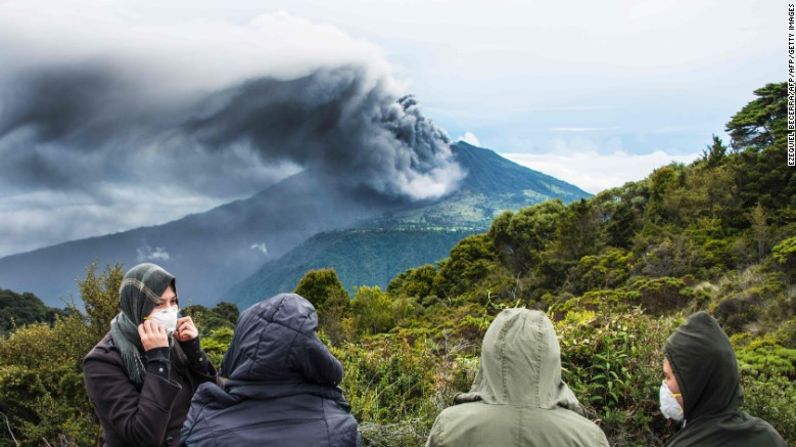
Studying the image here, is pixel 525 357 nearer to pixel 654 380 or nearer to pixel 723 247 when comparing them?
pixel 654 380

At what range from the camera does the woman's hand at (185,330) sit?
310 cm

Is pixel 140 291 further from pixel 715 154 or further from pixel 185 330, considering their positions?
pixel 715 154

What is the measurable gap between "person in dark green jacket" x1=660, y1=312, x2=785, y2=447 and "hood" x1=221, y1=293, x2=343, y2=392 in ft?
4.63

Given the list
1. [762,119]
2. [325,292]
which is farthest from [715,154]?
[325,292]

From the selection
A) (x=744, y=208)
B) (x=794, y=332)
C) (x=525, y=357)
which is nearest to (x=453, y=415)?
(x=525, y=357)

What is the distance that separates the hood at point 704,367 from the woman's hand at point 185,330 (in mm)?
2171

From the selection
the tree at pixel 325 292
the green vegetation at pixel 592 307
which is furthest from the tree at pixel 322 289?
the green vegetation at pixel 592 307

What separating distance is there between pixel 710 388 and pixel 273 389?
1.74 meters

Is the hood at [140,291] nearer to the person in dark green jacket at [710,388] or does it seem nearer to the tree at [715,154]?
the person in dark green jacket at [710,388]

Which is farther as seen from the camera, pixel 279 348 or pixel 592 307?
pixel 592 307

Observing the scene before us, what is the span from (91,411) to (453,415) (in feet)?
25.5

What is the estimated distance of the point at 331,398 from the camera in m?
2.42

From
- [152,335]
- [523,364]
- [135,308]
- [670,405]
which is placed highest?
[135,308]

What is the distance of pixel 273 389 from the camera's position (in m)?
2.27
